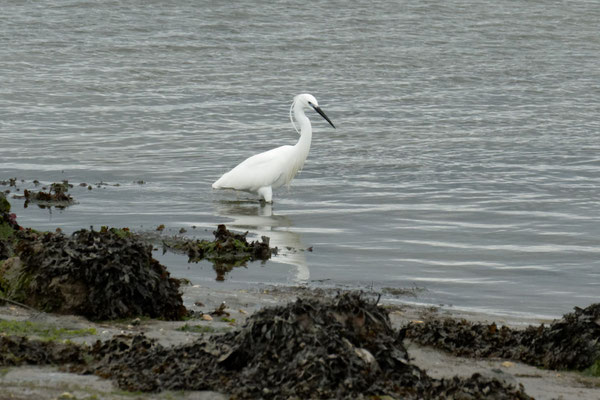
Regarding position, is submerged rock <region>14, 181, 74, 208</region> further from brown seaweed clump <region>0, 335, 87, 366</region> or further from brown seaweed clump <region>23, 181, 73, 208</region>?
brown seaweed clump <region>0, 335, 87, 366</region>

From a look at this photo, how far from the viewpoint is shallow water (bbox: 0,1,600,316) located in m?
9.64

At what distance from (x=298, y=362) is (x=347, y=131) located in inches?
479

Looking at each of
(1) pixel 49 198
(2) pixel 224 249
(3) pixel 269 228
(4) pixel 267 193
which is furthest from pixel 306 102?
(2) pixel 224 249

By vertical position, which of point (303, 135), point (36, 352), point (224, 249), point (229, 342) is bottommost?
point (36, 352)

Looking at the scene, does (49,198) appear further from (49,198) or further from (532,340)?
(532,340)

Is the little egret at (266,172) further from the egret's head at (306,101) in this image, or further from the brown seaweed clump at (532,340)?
the brown seaweed clump at (532,340)

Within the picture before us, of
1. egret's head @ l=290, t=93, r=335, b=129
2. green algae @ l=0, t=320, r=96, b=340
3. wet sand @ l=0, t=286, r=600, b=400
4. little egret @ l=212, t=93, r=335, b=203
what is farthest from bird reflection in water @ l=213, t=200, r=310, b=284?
green algae @ l=0, t=320, r=96, b=340

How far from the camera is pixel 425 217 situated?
11.5m

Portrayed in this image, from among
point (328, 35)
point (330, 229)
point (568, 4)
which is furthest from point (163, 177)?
point (568, 4)

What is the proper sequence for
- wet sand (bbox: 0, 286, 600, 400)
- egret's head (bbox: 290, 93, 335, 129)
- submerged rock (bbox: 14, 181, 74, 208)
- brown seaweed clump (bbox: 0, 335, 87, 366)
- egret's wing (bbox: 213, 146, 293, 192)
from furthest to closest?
egret's head (bbox: 290, 93, 335, 129) < egret's wing (bbox: 213, 146, 293, 192) < submerged rock (bbox: 14, 181, 74, 208) < brown seaweed clump (bbox: 0, 335, 87, 366) < wet sand (bbox: 0, 286, 600, 400)

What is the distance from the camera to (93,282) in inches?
251

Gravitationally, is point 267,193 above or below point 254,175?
below

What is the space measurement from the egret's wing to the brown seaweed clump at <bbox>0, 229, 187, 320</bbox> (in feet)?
20.1

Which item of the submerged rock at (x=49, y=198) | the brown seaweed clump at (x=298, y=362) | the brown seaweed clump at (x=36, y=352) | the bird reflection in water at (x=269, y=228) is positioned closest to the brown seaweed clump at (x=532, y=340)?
the brown seaweed clump at (x=298, y=362)
